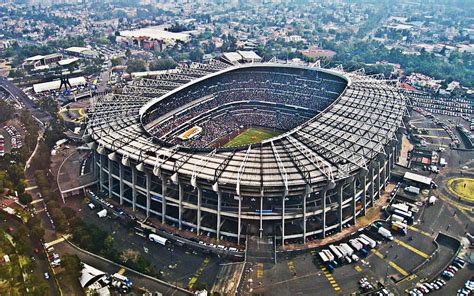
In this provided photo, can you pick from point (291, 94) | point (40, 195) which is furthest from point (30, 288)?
point (291, 94)

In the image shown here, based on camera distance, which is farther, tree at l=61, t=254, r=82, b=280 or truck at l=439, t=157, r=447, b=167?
truck at l=439, t=157, r=447, b=167

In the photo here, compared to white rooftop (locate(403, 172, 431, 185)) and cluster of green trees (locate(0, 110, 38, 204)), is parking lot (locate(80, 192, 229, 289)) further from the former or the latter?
white rooftop (locate(403, 172, 431, 185))

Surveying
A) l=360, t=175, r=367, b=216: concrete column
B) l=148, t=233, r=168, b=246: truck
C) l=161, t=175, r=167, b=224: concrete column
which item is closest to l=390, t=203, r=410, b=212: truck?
l=360, t=175, r=367, b=216: concrete column

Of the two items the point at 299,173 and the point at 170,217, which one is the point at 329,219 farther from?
the point at 170,217

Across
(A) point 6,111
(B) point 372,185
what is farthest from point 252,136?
(A) point 6,111

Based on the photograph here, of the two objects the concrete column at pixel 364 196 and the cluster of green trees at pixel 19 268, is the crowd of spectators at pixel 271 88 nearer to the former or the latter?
the concrete column at pixel 364 196

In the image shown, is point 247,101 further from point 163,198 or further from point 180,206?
point 180,206

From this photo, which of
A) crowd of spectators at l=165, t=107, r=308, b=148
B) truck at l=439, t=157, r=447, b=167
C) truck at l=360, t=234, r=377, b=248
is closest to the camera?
truck at l=360, t=234, r=377, b=248
